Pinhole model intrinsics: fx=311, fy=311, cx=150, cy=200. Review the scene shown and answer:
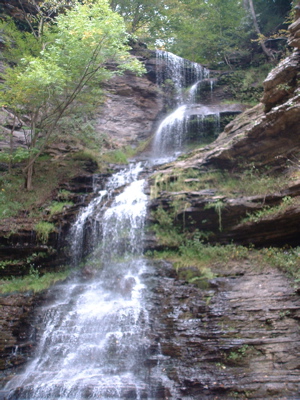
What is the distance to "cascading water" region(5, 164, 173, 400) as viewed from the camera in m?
6.10

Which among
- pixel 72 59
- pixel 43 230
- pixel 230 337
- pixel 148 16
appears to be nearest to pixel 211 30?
pixel 148 16

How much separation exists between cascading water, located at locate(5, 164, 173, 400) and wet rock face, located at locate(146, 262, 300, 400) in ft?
1.66

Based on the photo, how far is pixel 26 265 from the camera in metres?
10.4

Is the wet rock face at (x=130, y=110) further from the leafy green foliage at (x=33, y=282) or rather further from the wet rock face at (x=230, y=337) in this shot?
the wet rock face at (x=230, y=337)

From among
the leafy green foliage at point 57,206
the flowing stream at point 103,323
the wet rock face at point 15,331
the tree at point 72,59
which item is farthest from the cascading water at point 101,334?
the tree at point 72,59

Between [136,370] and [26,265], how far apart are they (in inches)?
224

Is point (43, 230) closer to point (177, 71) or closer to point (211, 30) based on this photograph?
point (177, 71)

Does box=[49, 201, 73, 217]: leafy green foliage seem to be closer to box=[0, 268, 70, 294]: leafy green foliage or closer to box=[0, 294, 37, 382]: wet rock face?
box=[0, 268, 70, 294]: leafy green foliage

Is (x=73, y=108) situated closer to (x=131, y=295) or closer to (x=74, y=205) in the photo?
(x=74, y=205)

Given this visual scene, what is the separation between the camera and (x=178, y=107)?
1955 centimetres

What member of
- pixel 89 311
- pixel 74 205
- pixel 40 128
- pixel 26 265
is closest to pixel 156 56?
pixel 40 128

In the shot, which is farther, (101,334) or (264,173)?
(264,173)

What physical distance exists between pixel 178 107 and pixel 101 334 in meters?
15.5

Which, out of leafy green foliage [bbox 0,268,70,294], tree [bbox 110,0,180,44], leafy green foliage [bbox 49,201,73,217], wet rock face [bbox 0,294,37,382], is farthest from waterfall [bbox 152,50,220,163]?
wet rock face [bbox 0,294,37,382]
